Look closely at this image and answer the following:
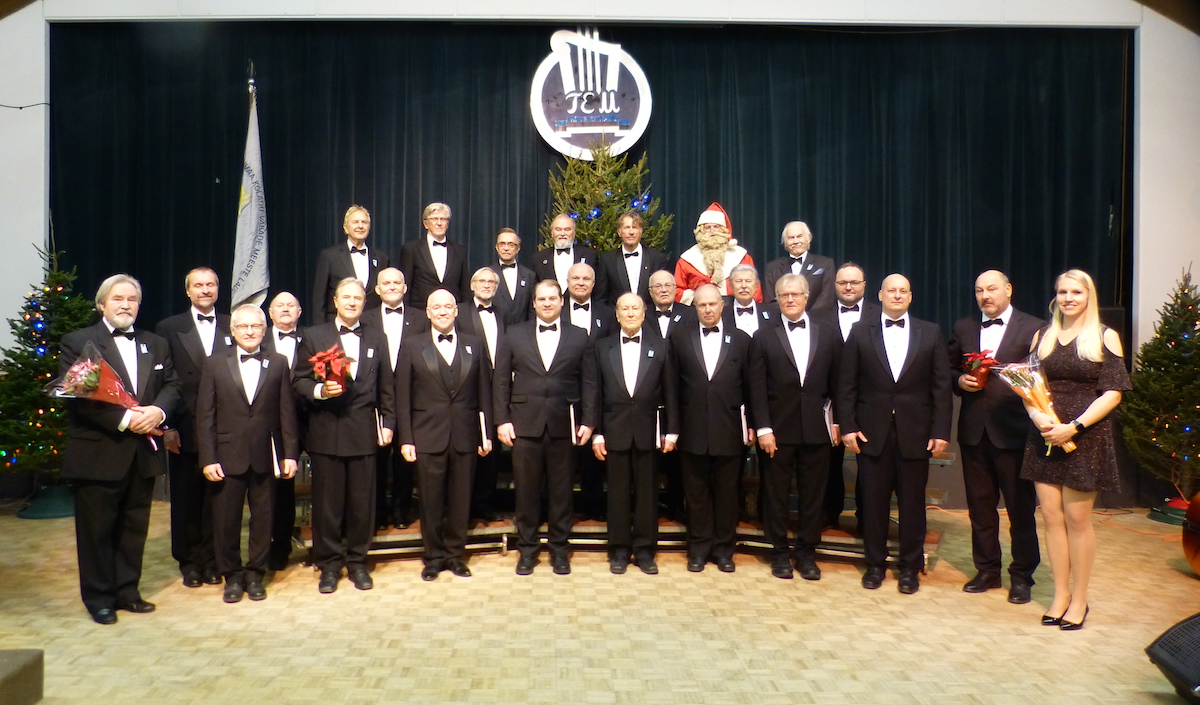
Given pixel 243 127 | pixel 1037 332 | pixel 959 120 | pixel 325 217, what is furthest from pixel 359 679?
pixel 959 120

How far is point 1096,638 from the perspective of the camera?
432 cm

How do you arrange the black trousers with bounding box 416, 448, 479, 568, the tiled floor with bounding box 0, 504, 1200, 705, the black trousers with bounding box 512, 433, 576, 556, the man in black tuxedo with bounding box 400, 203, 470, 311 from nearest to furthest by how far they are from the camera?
the tiled floor with bounding box 0, 504, 1200, 705, the black trousers with bounding box 416, 448, 479, 568, the black trousers with bounding box 512, 433, 576, 556, the man in black tuxedo with bounding box 400, 203, 470, 311

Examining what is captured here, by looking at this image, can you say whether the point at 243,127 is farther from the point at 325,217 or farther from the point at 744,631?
the point at 744,631

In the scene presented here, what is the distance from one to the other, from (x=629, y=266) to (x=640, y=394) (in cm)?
153

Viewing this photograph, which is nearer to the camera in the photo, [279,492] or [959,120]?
[279,492]

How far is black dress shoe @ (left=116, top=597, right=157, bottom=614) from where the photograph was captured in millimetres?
4609

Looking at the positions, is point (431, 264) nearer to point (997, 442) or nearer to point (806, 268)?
point (806, 268)

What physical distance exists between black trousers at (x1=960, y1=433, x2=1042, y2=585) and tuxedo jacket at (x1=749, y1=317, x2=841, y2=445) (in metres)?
0.78

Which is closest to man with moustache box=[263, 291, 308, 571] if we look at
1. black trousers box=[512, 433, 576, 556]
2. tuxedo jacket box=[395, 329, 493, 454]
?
tuxedo jacket box=[395, 329, 493, 454]

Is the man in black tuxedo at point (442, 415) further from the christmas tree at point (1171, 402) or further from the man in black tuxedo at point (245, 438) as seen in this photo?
Result: the christmas tree at point (1171, 402)

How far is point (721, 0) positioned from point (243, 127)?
415 cm

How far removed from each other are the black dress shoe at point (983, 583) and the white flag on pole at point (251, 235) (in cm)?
547

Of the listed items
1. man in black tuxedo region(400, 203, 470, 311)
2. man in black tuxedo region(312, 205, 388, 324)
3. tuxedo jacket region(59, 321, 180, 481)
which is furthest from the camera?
man in black tuxedo region(400, 203, 470, 311)

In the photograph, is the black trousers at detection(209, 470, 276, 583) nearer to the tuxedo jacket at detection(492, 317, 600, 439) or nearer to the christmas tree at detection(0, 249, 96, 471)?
the tuxedo jacket at detection(492, 317, 600, 439)
